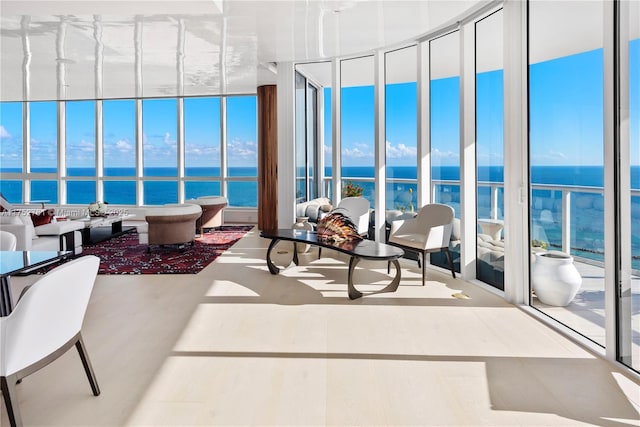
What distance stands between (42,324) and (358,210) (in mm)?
4780

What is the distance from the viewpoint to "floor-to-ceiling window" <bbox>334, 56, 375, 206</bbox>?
6523 millimetres

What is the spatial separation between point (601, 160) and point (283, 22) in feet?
11.7

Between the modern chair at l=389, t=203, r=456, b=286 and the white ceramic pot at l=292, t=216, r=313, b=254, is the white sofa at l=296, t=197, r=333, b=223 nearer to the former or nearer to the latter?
the white ceramic pot at l=292, t=216, r=313, b=254

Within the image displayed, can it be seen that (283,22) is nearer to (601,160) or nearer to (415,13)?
(415,13)

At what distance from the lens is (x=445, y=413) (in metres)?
2.20

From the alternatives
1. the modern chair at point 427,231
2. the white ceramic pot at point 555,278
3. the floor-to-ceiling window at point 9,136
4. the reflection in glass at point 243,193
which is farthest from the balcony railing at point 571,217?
the reflection in glass at point 243,193

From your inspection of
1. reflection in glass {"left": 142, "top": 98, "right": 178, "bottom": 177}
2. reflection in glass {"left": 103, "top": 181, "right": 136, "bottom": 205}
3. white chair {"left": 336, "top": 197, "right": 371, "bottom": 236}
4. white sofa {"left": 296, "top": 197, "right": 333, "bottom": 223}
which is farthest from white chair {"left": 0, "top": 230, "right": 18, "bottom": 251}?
reflection in glass {"left": 103, "top": 181, "right": 136, "bottom": 205}

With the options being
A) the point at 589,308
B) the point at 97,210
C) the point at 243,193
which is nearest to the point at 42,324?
the point at 589,308

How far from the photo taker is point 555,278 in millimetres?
3645

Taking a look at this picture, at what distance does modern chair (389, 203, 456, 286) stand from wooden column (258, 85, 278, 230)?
3879 mm

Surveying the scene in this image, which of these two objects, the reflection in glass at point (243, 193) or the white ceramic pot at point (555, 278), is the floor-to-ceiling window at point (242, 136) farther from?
the white ceramic pot at point (555, 278)

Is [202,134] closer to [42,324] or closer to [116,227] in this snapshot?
[116,227]

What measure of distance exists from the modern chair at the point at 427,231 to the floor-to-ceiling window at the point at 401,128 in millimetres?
447

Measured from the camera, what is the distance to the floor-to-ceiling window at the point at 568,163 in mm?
3082
